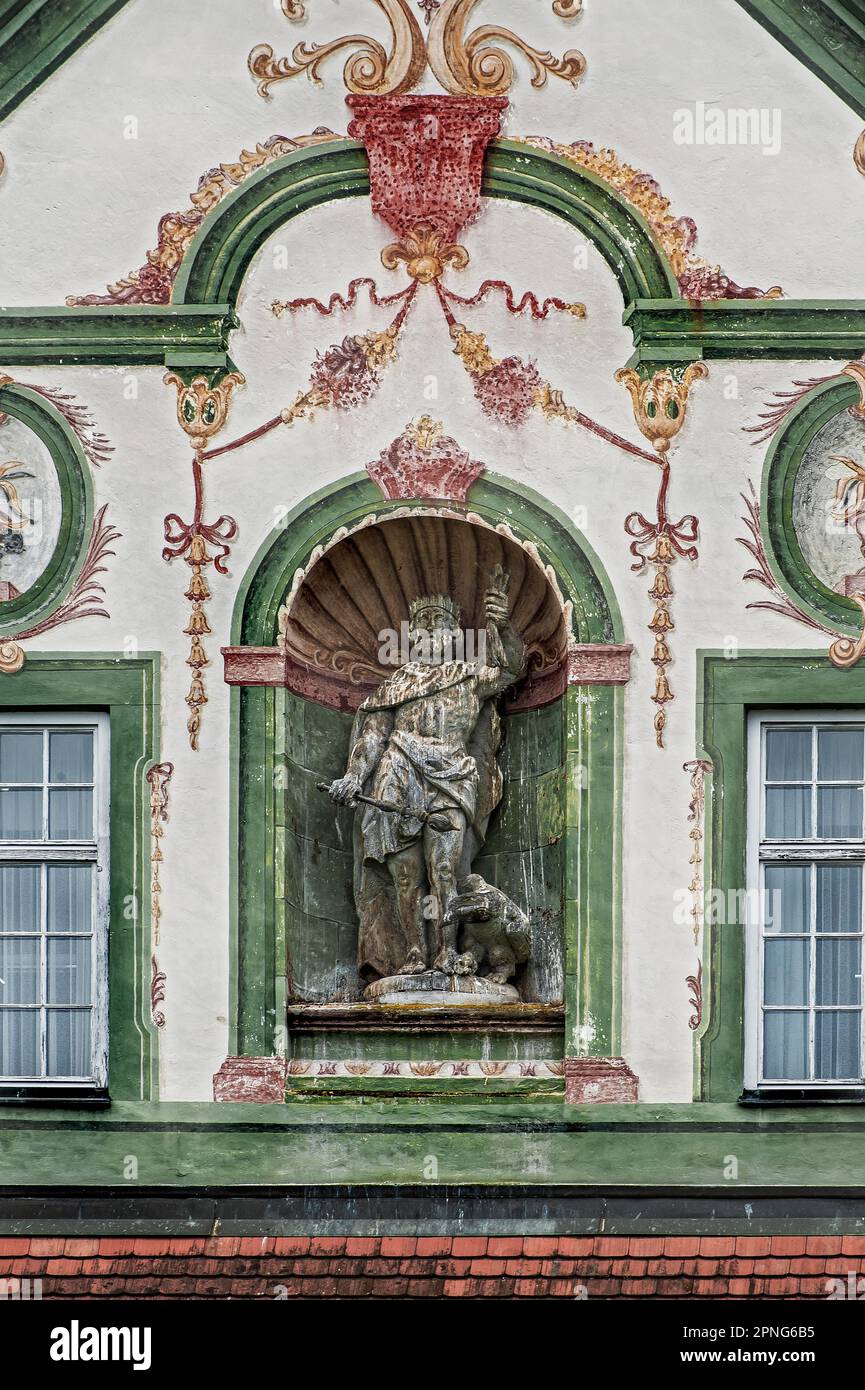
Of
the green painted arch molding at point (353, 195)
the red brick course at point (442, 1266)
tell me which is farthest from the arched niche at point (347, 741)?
the green painted arch molding at point (353, 195)

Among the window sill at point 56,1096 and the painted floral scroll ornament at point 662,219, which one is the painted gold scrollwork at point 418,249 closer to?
the painted floral scroll ornament at point 662,219

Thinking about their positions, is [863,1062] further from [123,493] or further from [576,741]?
[123,493]

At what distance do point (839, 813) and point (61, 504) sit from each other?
4.30 metres

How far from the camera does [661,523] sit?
16.9 m

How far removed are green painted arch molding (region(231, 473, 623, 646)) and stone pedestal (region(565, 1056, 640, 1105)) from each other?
215 cm

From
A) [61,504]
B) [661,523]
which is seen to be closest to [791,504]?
[661,523]

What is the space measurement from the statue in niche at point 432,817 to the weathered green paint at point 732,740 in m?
1.07

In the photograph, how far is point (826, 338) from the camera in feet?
55.5

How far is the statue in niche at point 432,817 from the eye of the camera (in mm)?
16953

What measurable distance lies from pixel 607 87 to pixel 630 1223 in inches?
229

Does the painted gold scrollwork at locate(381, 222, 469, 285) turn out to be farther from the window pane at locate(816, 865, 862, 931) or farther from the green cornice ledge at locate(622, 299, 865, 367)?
the window pane at locate(816, 865, 862, 931)

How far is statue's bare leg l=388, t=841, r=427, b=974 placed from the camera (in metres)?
17.0

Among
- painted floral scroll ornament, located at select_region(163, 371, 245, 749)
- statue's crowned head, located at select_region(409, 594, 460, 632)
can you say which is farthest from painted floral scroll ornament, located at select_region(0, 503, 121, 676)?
statue's crowned head, located at select_region(409, 594, 460, 632)
